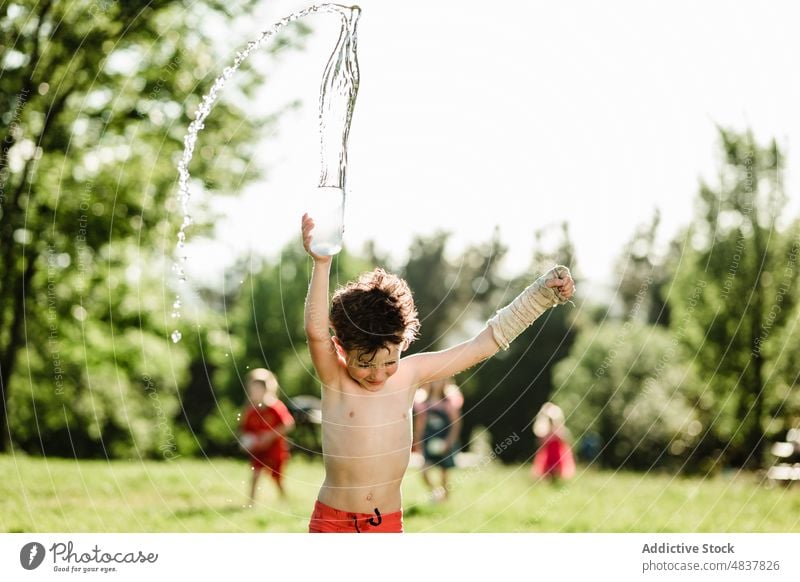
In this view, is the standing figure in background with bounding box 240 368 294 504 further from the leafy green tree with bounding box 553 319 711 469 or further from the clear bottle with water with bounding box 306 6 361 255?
the leafy green tree with bounding box 553 319 711 469

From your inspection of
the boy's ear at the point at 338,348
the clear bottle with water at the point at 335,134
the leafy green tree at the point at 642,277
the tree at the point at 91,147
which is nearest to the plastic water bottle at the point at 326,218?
the clear bottle with water at the point at 335,134

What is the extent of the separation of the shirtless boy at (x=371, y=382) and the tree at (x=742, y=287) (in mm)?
10906

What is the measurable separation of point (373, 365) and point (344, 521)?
0.76 metres

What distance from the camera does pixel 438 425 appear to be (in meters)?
12.1

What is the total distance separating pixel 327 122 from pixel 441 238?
15.3 metres

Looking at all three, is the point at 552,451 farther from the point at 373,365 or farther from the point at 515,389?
the point at 515,389

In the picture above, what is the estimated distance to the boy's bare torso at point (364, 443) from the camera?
4340mm

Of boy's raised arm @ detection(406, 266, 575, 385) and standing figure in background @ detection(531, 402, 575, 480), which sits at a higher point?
boy's raised arm @ detection(406, 266, 575, 385)

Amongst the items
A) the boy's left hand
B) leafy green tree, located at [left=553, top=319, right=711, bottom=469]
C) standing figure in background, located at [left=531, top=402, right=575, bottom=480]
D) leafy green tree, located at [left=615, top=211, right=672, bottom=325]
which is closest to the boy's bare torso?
the boy's left hand

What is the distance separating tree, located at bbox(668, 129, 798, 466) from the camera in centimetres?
1512

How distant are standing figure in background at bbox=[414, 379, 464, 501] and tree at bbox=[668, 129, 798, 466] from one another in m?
5.30

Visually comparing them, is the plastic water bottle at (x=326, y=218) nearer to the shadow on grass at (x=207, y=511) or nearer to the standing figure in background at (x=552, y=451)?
the shadow on grass at (x=207, y=511)
